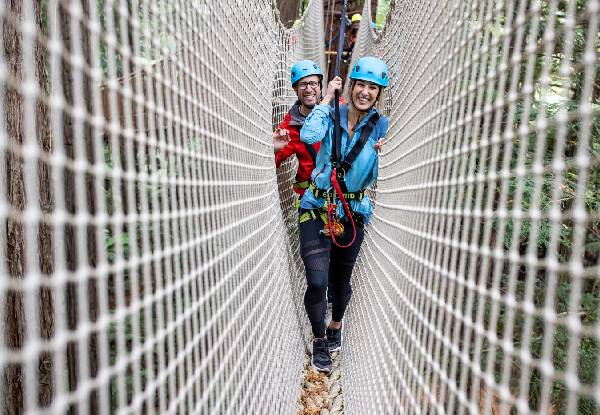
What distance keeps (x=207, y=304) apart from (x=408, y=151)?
0.82 metres

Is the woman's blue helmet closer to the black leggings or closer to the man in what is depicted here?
the man

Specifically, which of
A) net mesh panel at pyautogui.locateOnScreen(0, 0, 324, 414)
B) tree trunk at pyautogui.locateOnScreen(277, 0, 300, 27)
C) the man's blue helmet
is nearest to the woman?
net mesh panel at pyautogui.locateOnScreen(0, 0, 324, 414)

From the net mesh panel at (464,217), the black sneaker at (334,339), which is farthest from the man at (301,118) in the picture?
the black sneaker at (334,339)

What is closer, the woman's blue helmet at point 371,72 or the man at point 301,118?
the woman's blue helmet at point 371,72

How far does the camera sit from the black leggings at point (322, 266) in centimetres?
188

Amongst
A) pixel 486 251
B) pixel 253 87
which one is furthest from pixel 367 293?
pixel 486 251

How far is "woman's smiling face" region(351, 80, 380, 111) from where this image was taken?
6.01 ft

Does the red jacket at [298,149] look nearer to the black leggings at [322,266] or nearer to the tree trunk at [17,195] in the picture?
the black leggings at [322,266]

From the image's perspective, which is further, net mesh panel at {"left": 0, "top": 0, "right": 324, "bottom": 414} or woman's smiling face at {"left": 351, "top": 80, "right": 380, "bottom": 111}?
woman's smiling face at {"left": 351, "top": 80, "right": 380, "bottom": 111}

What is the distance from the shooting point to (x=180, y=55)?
1010mm

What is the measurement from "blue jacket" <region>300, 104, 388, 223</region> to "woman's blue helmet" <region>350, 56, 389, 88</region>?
0.32 feet

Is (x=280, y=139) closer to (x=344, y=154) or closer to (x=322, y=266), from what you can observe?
(x=344, y=154)

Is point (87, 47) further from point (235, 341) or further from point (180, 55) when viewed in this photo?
point (235, 341)

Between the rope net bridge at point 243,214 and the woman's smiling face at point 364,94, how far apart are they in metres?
0.11
